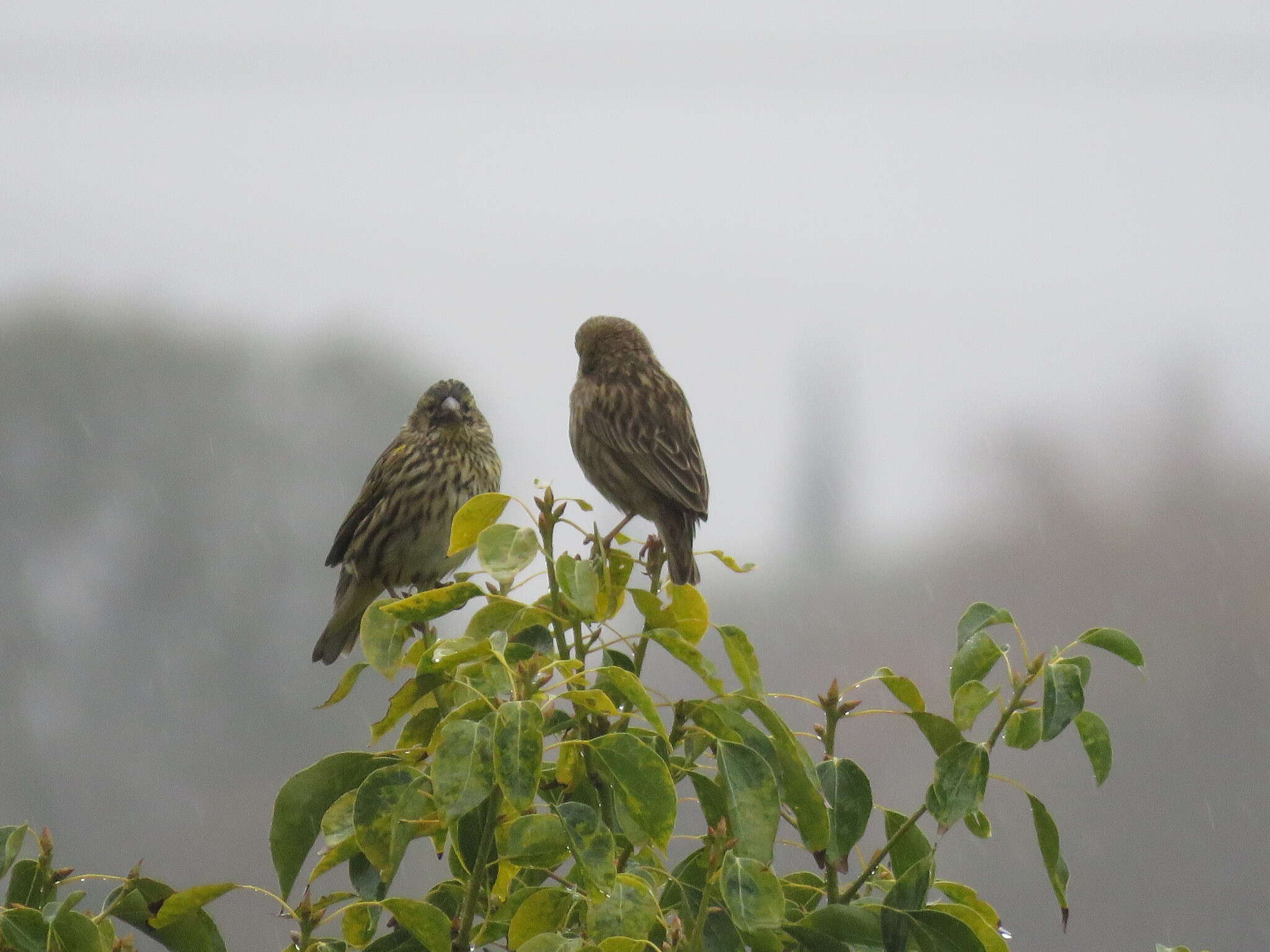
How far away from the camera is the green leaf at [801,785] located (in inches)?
54.9

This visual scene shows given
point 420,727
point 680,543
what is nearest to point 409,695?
point 420,727

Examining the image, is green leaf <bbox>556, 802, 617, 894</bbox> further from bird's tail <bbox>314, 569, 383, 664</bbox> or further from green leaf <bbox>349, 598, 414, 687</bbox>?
bird's tail <bbox>314, 569, 383, 664</bbox>

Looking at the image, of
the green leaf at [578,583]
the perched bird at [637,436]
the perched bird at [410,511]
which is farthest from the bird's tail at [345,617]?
the green leaf at [578,583]

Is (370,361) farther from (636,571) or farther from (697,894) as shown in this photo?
(697,894)

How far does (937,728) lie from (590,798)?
0.40 meters

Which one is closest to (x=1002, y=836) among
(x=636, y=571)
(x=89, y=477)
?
(x=636, y=571)

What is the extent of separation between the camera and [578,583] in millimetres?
1370

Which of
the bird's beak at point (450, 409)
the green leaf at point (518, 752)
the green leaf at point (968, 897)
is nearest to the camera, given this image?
the green leaf at point (518, 752)

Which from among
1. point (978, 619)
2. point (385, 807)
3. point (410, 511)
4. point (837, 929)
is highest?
point (978, 619)

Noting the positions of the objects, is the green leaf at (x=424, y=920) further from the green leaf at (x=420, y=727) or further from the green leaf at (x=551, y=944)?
the green leaf at (x=420, y=727)

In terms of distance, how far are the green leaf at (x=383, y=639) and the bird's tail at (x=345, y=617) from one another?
5.83 ft

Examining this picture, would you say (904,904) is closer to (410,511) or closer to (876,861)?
(876,861)

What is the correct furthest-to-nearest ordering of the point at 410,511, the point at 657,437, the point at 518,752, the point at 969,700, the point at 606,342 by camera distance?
the point at 606,342
the point at 410,511
the point at 657,437
the point at 969,700
the point at 518,752

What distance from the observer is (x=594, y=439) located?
3.35m
